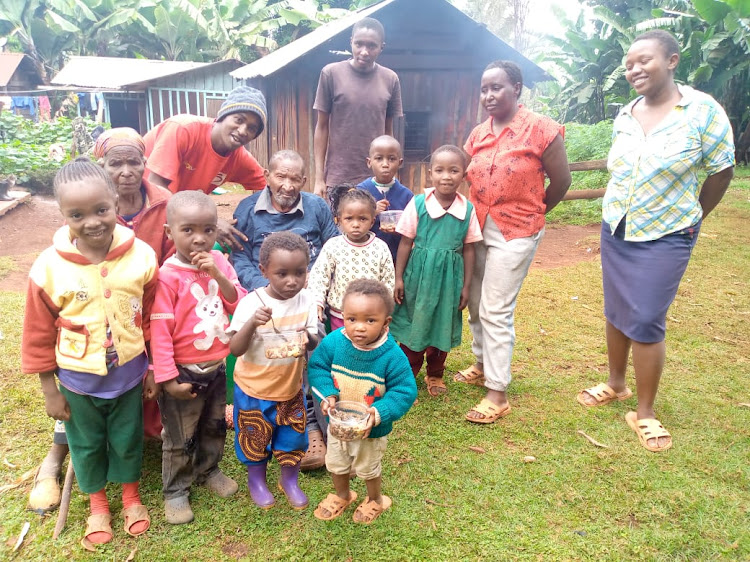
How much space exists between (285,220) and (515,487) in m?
1.94

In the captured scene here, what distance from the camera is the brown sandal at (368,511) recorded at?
2.57 meters

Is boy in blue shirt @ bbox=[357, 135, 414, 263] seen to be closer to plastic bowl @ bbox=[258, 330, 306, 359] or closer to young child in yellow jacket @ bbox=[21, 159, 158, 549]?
plastic bowl @ bbox=[258, 330, 306, 359]

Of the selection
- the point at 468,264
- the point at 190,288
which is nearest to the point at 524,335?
the point at 468,264

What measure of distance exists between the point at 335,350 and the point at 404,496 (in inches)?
37.2

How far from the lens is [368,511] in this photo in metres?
2.59

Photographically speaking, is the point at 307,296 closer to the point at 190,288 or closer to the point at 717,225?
the point at 190,288

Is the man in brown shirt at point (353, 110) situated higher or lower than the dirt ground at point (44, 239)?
higher

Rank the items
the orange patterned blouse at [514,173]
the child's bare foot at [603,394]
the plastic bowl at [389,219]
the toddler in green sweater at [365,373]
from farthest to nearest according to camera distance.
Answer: the child's bare foot at [603,394] < the plastic bowl at [389,219] < the orange patterned blouse at [514,173] < the toddler in green sweater at [365,373]

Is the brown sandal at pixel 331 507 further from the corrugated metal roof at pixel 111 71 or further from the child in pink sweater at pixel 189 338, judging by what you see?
the corrugated metal roof at pixel 111 71

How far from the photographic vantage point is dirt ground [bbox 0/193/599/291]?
7052 mm

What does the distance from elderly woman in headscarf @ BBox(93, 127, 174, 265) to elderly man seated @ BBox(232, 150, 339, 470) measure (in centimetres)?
47

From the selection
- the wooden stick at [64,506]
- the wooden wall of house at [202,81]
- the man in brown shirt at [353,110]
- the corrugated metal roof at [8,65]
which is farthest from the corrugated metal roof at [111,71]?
the wooden stick at [64,506]

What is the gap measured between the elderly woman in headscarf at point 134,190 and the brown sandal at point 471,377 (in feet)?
7.50

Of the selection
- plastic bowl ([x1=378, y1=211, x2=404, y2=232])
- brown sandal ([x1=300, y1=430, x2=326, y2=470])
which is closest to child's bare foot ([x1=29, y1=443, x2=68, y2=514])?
brown sandal ([x1=300, y1=430, x2=326, y2=470])
